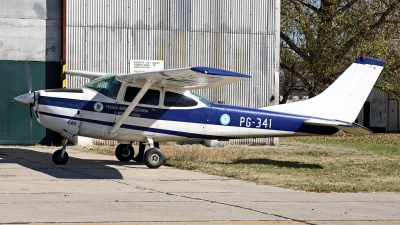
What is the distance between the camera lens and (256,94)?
2378 centimetres

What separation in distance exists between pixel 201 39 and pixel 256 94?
2.82 metres

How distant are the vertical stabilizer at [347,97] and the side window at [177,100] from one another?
2077mm

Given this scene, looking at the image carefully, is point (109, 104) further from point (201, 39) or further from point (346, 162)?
point (201, 39)

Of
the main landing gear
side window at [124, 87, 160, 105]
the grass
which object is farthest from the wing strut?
the grass

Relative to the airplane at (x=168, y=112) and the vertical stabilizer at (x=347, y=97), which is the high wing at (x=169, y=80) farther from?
the vertical stabilizer at (x=347, y=97)

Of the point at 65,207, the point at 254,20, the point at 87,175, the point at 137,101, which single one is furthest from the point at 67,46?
the point at 65,207

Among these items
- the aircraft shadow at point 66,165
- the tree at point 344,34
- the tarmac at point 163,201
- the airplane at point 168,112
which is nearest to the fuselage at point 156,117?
the airplane at point 168,112

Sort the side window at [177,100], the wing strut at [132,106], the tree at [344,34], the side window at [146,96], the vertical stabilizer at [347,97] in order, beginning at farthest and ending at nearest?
the tree at [344,34] < the vertical stabilizer at [347,97] < the side window at [177,100] < the side window at [146,96] < the wing strut at [132,106]

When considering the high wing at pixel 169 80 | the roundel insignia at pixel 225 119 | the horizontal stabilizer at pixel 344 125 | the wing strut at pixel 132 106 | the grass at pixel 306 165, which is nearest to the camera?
the grass at pixel 306 165

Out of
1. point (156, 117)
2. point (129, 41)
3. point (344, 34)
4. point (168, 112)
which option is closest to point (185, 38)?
point (129, 41)

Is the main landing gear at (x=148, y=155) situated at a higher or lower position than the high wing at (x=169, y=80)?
lower

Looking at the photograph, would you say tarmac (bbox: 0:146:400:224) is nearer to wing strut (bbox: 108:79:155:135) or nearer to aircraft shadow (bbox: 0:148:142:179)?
aircraft shadow (bbox: 0:148:142:179)

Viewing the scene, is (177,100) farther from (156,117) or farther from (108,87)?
(108,87)

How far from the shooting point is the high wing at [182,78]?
43.5ft
